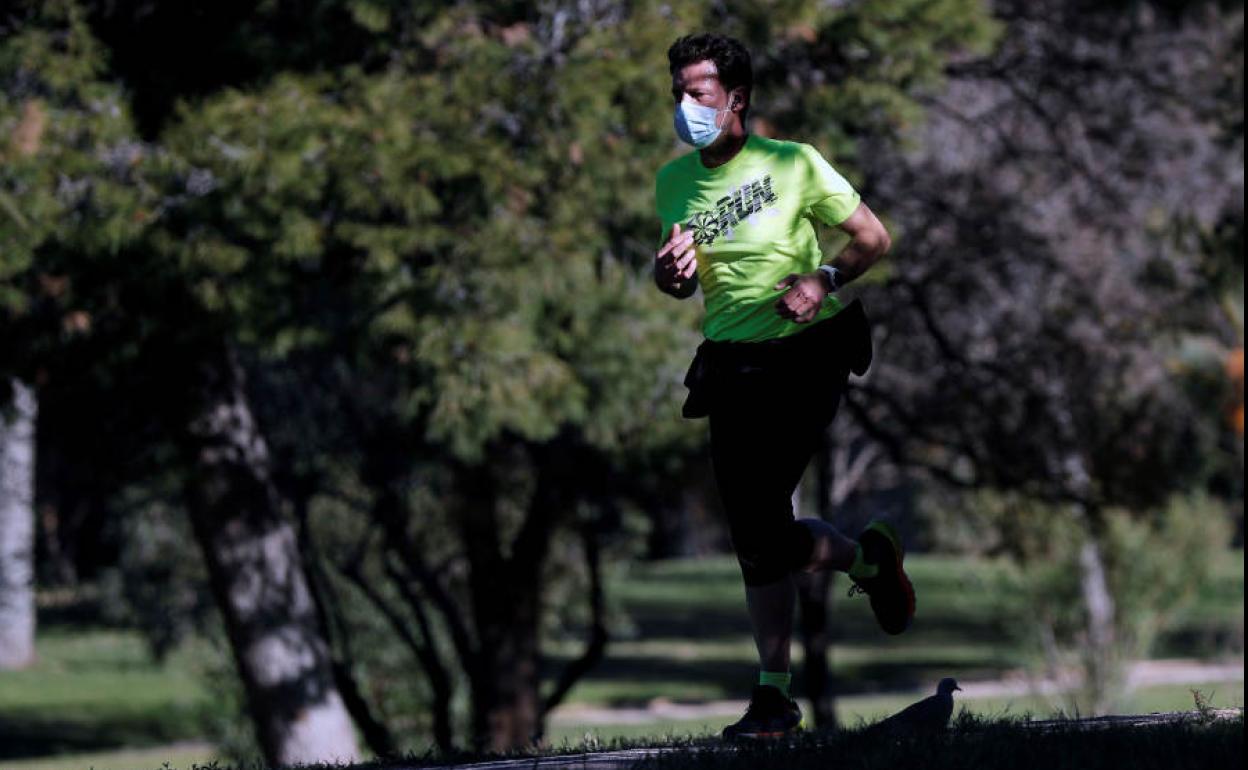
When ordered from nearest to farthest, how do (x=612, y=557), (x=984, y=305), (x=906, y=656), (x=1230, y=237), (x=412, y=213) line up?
(x=412, y=213), (x=1230, y=237), (x=984, y=305), (x=612, y=557), (x=906, y=656)

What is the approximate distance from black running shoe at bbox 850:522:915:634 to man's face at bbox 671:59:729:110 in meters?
1.46

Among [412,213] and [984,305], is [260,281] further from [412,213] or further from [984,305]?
[984,305]

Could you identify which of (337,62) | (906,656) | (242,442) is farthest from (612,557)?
(906,656)

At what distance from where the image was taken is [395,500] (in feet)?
51.6

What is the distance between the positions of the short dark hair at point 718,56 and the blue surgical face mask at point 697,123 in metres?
0.13

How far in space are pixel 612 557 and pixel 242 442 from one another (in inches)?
307

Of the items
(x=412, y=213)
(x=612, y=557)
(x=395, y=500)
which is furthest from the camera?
(x=612, y=557)

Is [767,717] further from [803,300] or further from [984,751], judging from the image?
[803,300]

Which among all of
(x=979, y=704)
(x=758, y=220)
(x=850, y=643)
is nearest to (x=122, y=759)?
(x=979, y=704)

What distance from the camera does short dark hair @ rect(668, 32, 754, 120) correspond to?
18.2 feet

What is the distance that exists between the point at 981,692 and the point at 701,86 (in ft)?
70.7

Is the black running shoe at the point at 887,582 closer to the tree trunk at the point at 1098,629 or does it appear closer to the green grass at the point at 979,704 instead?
the tree trunk at the point at 1098,629

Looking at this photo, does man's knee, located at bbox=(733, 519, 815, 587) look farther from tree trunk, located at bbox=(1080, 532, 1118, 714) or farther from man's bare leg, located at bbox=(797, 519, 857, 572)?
tree trunk, located at bbox=(1080, 532, 1118, 714)

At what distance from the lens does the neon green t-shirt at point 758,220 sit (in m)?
5.48
